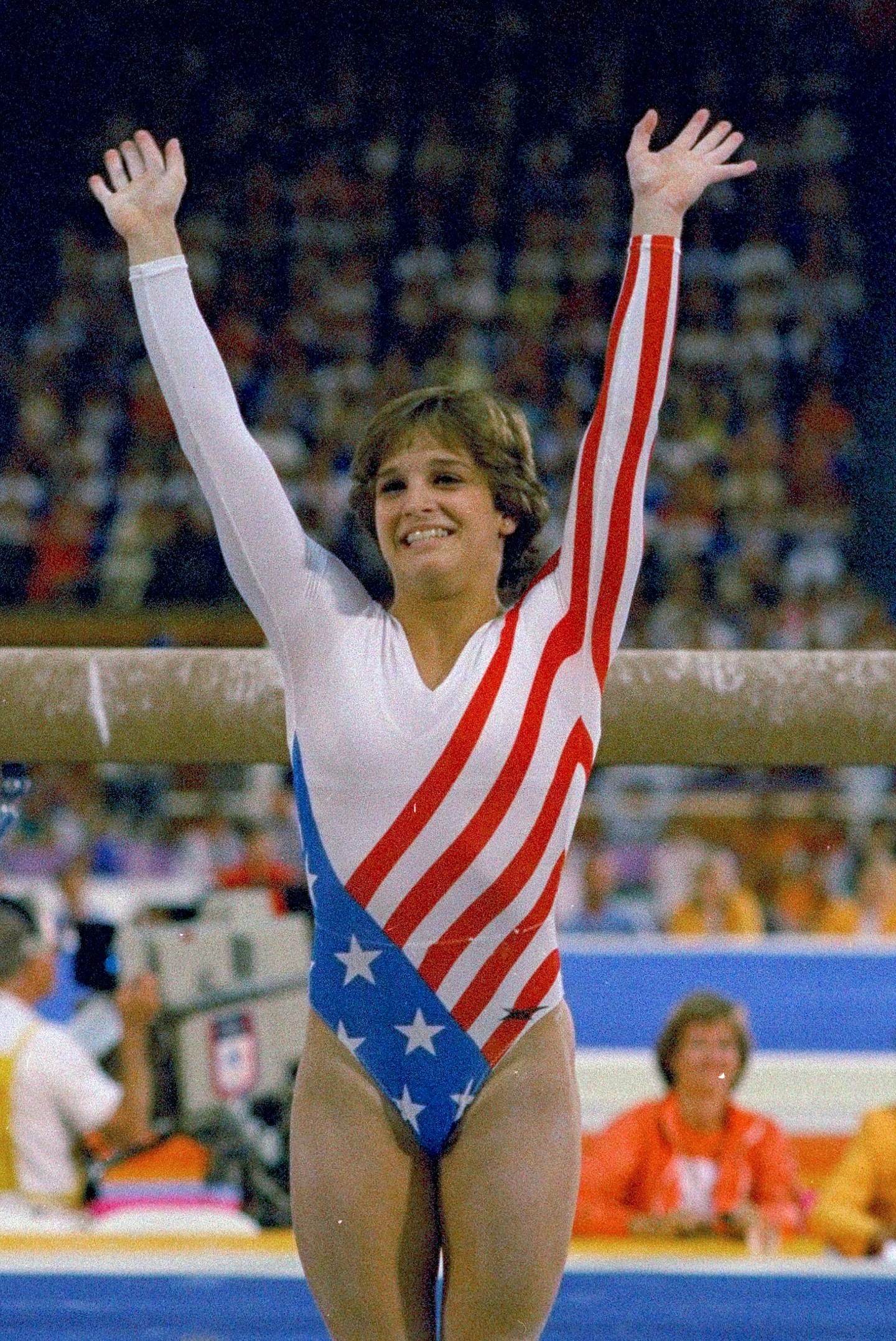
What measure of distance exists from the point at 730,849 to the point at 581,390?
3.36 meters

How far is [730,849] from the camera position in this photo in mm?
8156

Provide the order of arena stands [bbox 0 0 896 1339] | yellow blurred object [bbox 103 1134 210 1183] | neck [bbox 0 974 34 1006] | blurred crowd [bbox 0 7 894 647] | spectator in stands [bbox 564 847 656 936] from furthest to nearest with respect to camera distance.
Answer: blurred crowd [bbox 0 7 894 647]
spectator in stands [bbox 564 847 656 936]
arena stands [bbox 0 0 896 1339]
yellow blurred object [bbox 103 1134 210 1183]
neck [bbox 0 974 34 1006]

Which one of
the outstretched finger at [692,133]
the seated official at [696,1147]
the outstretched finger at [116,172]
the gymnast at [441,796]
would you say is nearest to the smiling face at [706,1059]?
the seated official at [696,1147]

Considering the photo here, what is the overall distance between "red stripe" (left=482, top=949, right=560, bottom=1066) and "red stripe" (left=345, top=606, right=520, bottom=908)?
7.5 inches

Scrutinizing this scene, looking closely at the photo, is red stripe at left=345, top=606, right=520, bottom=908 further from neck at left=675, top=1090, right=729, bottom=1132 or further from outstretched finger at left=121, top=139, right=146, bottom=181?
neck at left=675, top=1090, right=729, bottom=1132

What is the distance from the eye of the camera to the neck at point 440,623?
1816 mm

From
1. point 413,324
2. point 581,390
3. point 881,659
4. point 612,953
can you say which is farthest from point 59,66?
point 881,659

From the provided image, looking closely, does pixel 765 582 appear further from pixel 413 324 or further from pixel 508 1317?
pixel 508 1317

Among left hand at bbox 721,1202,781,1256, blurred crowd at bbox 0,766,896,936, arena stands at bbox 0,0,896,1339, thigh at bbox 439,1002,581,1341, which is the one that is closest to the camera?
thigh at bbox 439,1002,581,1341

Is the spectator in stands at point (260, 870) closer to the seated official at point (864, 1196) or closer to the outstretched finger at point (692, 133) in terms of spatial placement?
the seated official at point (864, 1196)

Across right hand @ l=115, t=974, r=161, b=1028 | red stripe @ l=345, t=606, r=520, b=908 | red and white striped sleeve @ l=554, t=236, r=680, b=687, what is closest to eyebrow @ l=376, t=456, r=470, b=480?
red and white striped sleeve @ l=554, t=236, r=680, b=687

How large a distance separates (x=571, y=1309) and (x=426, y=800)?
118cm

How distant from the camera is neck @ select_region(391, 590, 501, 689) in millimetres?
1816

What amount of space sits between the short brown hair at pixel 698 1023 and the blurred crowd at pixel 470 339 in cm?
479
